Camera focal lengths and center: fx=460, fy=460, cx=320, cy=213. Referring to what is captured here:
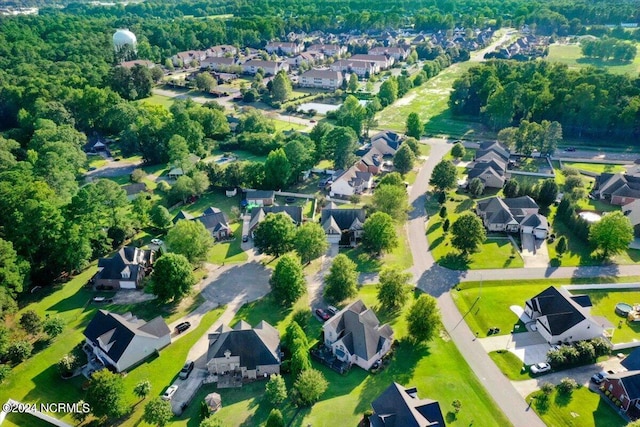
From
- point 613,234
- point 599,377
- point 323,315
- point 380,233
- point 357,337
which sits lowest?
point 599,377

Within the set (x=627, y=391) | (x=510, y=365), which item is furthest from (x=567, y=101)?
(x=627, y=391)

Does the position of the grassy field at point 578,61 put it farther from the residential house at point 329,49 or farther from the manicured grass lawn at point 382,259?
the manicured grass lawn at point 382,259

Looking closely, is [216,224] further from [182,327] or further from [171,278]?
[182,327]

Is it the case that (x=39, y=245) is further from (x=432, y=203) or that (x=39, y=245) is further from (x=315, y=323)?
(x=432, y=203)

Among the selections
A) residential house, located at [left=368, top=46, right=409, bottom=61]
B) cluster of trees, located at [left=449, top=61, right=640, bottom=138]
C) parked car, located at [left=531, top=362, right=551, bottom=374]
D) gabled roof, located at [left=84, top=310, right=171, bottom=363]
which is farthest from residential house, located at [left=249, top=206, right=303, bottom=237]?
residential house, located at [left=368, top=46, right=409, bottom=61]

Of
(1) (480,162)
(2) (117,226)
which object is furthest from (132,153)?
(1) (480,162)

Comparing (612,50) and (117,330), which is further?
(612,50)

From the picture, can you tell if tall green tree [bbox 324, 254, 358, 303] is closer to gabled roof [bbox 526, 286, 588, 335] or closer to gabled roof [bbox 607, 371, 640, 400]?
gabled roof [bbox 526, 286, 588, 335]
